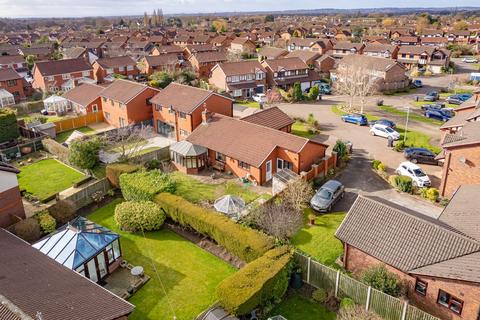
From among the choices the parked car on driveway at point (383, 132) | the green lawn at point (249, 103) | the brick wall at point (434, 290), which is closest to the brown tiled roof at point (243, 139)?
the brick wall at point (434, 290)

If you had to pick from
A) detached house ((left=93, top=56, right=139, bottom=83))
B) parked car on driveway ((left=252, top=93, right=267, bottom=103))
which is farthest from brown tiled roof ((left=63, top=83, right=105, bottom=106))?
parked car on driveway ((left=252, top=93, right=267, bottom=103))

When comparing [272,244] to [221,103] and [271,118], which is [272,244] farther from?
[221,103]

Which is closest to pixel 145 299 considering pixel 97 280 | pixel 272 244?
pixel 97 280

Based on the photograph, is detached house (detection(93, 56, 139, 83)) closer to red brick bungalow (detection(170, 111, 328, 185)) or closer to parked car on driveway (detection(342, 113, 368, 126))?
red brick bungalow (detection(170, 111, 328, 185))

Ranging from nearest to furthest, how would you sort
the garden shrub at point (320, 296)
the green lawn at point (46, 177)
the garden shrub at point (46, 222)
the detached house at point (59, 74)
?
the garden shrub at point (320, 296) → the garden shrub at point (46, 222) → the green lawn at point (46, 177) → the detached house at point (59, 74)

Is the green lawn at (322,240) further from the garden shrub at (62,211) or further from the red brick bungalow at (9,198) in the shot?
the red brick bungalow at (9,198)

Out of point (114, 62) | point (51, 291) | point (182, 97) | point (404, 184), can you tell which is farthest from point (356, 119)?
point (114, 62)
